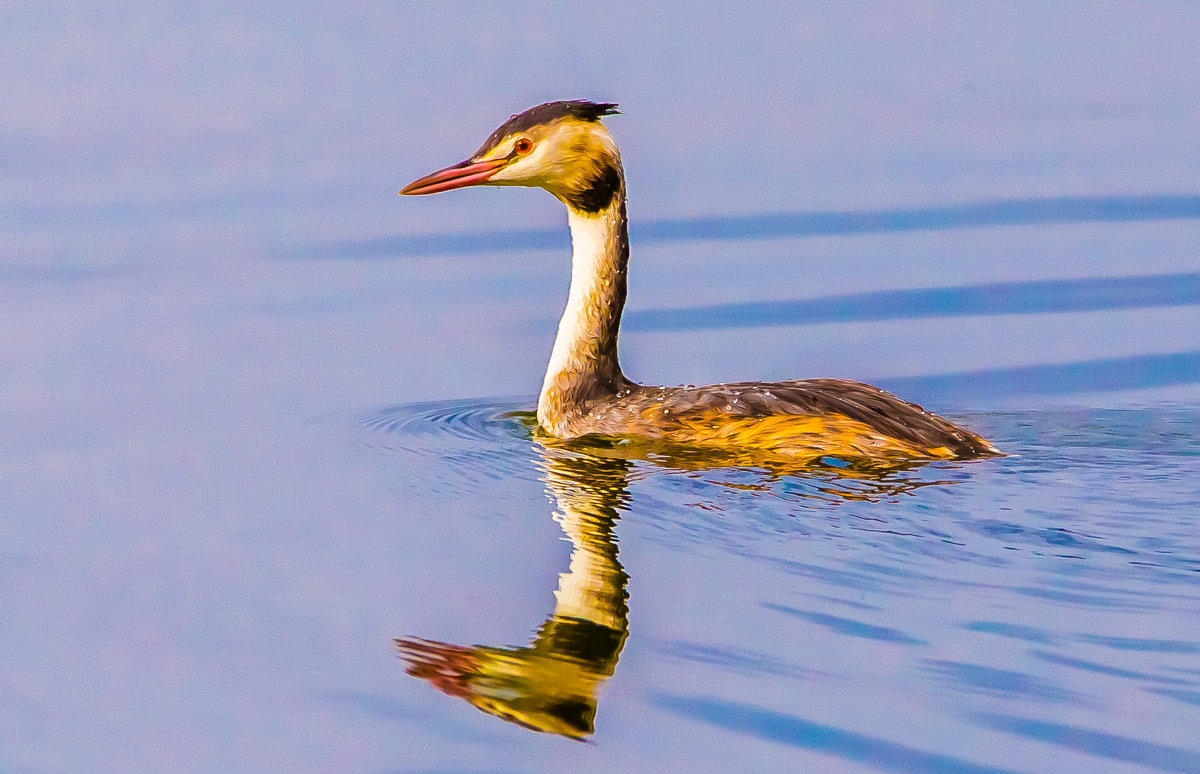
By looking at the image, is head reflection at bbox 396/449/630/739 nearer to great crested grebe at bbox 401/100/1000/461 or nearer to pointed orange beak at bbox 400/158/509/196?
great crested grebe at bbox 401/100/1000/461

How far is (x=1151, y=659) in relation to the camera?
5.60m

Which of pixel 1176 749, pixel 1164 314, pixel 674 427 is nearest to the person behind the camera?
pixel 1176 749

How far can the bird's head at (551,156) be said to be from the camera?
27.3ft

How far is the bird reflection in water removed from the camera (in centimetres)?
573

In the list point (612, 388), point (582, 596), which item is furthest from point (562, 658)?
point (612, 388)

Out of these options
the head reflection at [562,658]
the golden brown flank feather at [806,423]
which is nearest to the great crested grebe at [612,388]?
the golden brown flank feather at [806,423]

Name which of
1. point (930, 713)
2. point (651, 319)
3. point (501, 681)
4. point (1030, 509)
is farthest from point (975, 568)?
point (651, 319)

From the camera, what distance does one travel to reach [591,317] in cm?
853

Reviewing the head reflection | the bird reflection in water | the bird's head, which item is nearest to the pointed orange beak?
the bird's head

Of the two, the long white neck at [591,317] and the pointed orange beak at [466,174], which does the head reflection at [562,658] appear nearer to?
the long white neck at [591,317]

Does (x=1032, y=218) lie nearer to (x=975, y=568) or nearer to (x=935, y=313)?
(x=935, y=313)

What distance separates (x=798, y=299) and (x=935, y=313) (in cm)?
79

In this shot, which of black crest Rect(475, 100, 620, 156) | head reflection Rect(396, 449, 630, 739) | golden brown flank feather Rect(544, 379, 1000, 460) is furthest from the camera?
black crest Rect(475, 100, 620, 156)

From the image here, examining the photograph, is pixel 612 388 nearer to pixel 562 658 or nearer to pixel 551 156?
pixel 551 156
